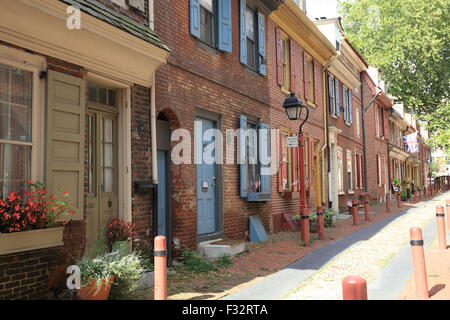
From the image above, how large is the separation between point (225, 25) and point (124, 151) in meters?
4.24

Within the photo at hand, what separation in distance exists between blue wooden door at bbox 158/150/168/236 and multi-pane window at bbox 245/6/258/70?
4479 mm

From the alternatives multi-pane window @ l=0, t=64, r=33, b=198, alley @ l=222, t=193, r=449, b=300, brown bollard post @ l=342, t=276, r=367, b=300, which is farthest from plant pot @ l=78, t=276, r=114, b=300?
brown bollard post @ l=342, t=276, r=367, b=300

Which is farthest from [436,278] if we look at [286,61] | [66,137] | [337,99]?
[337,99]

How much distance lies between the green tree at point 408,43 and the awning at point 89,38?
935 inches

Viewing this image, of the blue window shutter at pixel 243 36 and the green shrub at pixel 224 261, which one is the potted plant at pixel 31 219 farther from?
the blue window shutter at pixel 243 36

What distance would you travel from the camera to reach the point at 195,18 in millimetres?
8750

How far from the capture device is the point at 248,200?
34.6 ft

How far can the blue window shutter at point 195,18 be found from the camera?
8.61 metres

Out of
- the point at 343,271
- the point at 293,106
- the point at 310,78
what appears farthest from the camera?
the point at 310,78

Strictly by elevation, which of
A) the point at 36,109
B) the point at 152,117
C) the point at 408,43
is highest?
the point at 408,43

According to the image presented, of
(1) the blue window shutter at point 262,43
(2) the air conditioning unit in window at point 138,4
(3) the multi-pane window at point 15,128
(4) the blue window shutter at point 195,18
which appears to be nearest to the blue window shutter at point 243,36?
(1) the blue window shutter at point 262,43

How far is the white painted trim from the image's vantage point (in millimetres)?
6762

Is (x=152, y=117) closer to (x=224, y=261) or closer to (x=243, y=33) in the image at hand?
(x=224, y=261)

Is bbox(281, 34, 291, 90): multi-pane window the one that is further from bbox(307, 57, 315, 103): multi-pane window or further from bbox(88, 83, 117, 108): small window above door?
bbox(88, 83, 117, 108): small window above door
